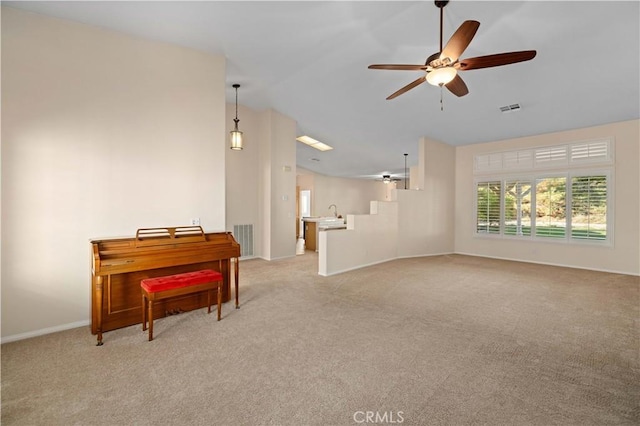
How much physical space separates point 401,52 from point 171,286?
12.5 ft

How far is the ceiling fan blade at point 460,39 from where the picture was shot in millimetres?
2176

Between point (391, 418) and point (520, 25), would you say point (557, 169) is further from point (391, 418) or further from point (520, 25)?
point (391, 418)

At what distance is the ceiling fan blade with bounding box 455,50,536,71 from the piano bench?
3.17m

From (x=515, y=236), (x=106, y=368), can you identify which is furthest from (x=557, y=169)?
(x=106, y=368)

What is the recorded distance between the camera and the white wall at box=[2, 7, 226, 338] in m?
2.79

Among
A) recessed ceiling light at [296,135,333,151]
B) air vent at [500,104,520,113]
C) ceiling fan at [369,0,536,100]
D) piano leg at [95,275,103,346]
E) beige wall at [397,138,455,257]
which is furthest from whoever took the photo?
recessed ceiling light at [296,135,333,151]

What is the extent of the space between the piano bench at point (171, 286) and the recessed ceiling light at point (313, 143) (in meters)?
5.56

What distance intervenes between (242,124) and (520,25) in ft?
16.8

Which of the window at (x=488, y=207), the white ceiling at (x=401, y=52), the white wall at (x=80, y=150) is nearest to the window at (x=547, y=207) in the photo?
the window at (x=488, y=207)

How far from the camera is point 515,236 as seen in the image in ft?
22.2

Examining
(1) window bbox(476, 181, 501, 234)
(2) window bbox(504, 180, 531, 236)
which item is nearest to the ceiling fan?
(2) window bbox(504, 180, 531, 236)

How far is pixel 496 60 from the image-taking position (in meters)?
2.47

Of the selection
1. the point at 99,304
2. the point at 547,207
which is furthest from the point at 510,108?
the point at 99,304

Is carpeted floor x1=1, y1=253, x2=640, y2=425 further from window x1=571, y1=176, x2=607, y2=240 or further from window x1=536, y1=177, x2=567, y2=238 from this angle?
window x1=536, y1=177, x2=567, y2=238
